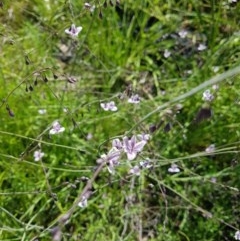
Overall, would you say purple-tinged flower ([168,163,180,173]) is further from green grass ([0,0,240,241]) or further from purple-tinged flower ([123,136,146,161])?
purple-tinged flower ([123,136,146,161])

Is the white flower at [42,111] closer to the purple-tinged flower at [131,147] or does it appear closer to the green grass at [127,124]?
the green grass at [127,124]

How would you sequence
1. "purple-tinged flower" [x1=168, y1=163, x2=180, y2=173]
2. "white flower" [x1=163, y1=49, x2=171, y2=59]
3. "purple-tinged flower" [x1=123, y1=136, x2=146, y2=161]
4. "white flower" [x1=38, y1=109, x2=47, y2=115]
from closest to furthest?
"purple-tinged flower" [x1=123, y1=136, x2=146, y2=161], "purple-tinged flower" [x1=168, y1=163, x2=180, y2=173], "white flower" [x1=38, y1=109, x2=47, y2=115], "white flower" [x1=163, y1=49, x2=171, y2=59]

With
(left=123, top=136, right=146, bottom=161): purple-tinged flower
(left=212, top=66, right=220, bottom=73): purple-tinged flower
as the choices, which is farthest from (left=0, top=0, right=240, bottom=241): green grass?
(left=123, top=136, right=146, bottom=161): purple-tinged flower

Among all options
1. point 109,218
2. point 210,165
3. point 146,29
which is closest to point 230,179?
point 210,165

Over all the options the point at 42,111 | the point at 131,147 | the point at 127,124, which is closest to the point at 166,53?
the point at 127,124

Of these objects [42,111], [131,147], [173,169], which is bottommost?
[173,169]

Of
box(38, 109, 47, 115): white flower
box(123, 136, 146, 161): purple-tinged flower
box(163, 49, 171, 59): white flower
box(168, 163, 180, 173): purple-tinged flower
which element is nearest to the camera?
box(123, 136, 146, 161): purple-tinged flower

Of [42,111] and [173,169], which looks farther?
[42,111]

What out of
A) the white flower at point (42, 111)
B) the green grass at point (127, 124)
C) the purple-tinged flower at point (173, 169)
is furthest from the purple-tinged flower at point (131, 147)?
the white flower at point (42, 111)

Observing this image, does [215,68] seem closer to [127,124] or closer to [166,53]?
[166,53]

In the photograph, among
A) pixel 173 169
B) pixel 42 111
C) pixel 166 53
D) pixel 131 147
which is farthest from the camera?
pixel 166 53
